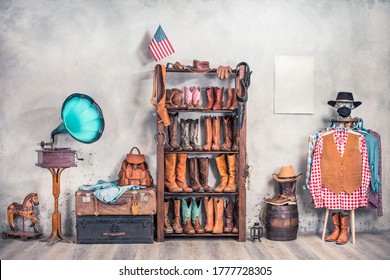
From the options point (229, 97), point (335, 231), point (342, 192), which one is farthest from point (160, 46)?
point (335, 231)

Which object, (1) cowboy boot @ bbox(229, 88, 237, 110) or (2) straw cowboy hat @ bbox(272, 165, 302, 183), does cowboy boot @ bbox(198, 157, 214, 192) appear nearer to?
(1) cowboy boot @ bbox(229, 88, 237, 110)

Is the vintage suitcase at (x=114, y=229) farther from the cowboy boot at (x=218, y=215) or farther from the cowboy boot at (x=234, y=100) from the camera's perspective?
the cowboy boot at (x=234, y=100)

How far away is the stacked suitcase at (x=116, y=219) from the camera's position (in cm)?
622

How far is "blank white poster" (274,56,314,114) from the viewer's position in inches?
269

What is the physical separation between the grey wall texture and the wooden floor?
640mm

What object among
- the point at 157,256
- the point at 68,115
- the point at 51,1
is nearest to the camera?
the point at 157,256

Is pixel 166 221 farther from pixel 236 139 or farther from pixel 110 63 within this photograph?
pixel 110 63

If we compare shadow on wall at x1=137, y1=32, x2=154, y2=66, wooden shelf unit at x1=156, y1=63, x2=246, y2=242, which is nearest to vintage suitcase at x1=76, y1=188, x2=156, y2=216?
wooden shelf unit at x1=156, y1=63, x2=246, y2=242

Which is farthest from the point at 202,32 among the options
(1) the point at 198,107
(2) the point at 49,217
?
(2) the point at 49,217

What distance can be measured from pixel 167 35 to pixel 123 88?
2.64ft

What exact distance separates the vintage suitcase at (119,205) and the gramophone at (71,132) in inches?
13.1

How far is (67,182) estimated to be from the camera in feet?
22.2
